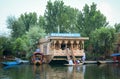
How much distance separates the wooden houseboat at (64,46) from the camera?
55.9 metres

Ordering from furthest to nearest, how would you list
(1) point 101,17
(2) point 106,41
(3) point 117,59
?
(1) point 101,17
(2) point 106,41
(3) point 117,59

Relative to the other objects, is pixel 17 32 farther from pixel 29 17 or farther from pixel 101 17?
pixel 101 17

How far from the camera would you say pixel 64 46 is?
5938 cm

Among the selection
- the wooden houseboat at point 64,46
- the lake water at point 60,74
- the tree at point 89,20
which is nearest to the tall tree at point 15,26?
the tree at point 89,20

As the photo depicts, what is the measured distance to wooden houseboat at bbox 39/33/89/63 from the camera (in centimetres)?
5588

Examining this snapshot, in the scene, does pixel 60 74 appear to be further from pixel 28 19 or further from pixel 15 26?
pixel 28 19

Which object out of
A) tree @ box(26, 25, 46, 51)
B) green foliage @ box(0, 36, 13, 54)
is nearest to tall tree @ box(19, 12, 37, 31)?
tree @ box(26, 25, 46, 51)

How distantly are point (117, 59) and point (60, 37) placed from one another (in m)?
13.6

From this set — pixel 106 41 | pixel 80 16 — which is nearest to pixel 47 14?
pixel 80 16

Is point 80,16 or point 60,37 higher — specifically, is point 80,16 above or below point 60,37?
above

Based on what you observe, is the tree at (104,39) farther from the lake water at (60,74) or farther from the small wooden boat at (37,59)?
the lake water at (60,74)

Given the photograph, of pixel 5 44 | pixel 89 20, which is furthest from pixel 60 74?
pixel 89 20

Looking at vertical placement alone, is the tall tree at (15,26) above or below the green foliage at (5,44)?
above

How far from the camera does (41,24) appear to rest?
290 feet
